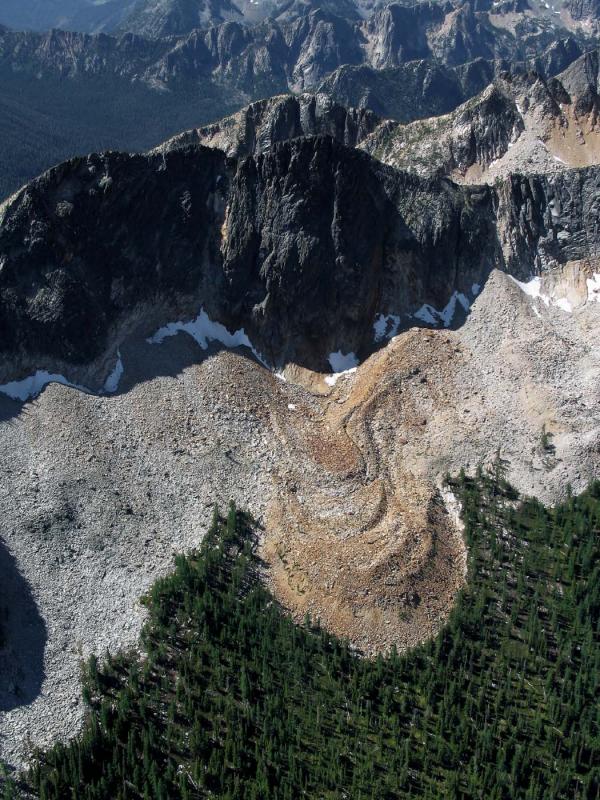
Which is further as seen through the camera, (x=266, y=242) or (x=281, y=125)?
(x=281, y=125)

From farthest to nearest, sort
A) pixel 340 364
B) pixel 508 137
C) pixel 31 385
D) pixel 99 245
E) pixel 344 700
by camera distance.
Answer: pixel 508 137, pixel 340 364, pixel 99 245, pixel 31 385, pixel 344 700

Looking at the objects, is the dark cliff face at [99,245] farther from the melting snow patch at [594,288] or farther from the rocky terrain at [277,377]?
the melting snow patch at [594,288]

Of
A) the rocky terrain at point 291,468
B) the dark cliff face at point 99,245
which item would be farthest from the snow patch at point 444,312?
the dark cliff face at point 99,245

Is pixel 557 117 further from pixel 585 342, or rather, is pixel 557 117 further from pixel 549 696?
pixel 549 696


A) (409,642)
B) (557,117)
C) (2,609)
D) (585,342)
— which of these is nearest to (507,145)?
(557,117)

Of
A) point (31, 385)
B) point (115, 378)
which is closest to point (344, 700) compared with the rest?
point (115, 378)

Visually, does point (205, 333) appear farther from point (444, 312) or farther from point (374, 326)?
point (444, 312)

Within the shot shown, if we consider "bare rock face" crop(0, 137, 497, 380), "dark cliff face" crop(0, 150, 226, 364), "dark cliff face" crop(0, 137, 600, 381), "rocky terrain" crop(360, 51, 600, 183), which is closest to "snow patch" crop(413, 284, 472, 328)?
"dark cliff face" crop(0, 137, 600, 381)

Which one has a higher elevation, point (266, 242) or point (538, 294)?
point (266, 242)

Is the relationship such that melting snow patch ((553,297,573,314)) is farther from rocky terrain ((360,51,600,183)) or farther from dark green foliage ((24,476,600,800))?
dark green foliage ((24,476,600,800))
